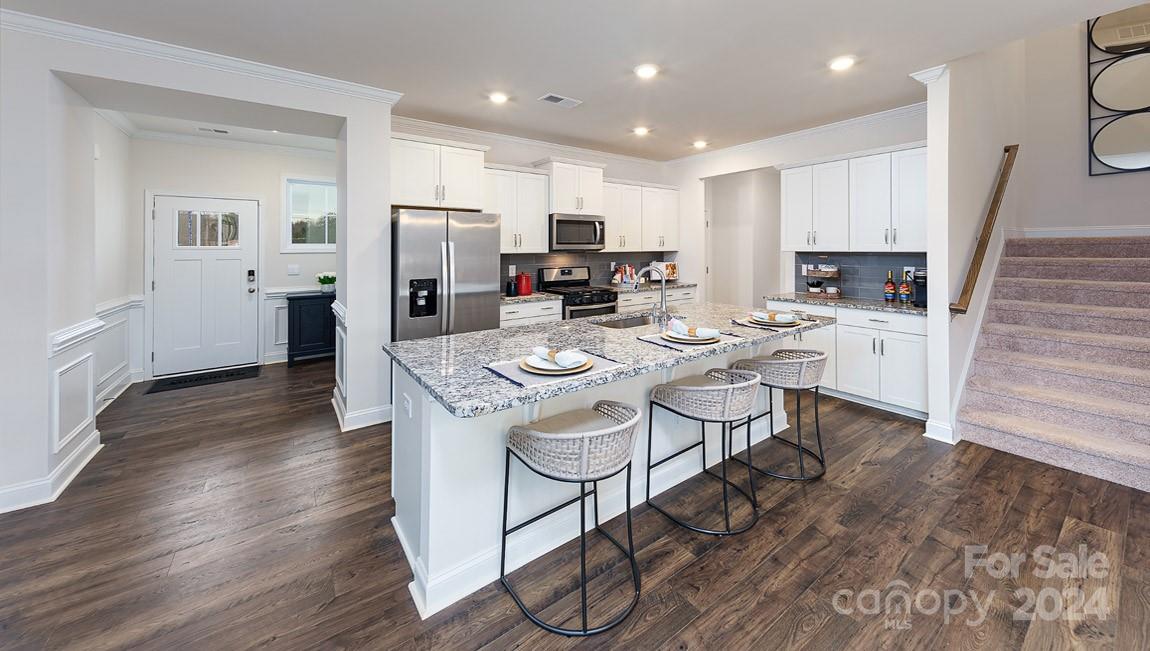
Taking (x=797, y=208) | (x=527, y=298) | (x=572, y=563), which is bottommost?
(x=572, y=563)

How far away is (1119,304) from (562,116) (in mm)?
4741

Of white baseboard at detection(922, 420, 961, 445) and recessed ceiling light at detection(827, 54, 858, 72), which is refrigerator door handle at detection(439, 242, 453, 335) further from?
white baseboard at detection(922, 420, 961, 445)

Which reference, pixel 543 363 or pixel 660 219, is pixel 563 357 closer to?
pixel 543 363

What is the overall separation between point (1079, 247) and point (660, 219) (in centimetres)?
398

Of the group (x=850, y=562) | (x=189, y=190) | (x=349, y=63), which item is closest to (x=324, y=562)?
(x=850, y=562)

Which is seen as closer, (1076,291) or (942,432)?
(942,432)

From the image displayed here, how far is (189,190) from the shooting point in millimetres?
5152

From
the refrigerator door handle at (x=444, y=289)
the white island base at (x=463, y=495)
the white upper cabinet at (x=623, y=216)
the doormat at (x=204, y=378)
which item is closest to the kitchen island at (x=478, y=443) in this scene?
the white island base at (x=463, y=495)

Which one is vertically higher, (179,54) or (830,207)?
(179,54)

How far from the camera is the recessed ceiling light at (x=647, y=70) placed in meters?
3.22

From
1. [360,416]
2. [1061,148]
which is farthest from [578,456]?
[1061,148]

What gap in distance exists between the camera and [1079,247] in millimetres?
4320

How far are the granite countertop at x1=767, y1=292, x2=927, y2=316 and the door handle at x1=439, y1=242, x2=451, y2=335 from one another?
3.14 meters

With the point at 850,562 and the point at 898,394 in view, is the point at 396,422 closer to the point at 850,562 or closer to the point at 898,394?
the point at 850,562
